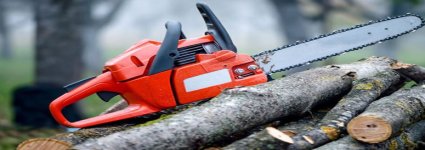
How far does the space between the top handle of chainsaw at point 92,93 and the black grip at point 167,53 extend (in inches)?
8.6

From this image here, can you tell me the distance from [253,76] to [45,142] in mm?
1219

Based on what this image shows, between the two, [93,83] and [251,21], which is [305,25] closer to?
[93,83]

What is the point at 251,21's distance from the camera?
191ft

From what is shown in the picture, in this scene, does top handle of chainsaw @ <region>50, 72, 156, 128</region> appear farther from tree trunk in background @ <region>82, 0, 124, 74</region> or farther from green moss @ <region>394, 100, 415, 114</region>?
tree trunk in background @ <region>82, 0, 124, 74</region>

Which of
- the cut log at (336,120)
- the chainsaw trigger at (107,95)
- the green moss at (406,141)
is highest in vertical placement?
the chainsaw trigger at (107,95)

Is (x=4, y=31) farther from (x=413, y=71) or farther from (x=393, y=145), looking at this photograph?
(x=393, y=145)

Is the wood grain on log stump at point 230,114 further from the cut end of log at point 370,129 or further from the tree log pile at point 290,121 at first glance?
the cut end of log at point 370,129

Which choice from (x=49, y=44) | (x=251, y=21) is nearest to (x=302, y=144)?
(x=49, y=44)

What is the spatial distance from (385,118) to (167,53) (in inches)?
44.0

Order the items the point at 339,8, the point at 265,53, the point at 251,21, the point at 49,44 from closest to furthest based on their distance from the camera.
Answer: the point at 265,53, the point at 49,44, the point at 339,8, the point at 251,21

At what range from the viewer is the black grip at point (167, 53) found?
3535mm

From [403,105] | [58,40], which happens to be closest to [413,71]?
[403,105]

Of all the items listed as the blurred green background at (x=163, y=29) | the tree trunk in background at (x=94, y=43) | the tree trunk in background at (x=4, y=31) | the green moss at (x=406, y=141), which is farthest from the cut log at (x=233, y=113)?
the tree trunk in background at (x=4, y=31)

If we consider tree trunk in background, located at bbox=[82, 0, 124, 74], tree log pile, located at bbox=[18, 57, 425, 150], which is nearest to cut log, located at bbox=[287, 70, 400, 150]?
tree log pile, located at bbox=[18, 57, 425, 150]
